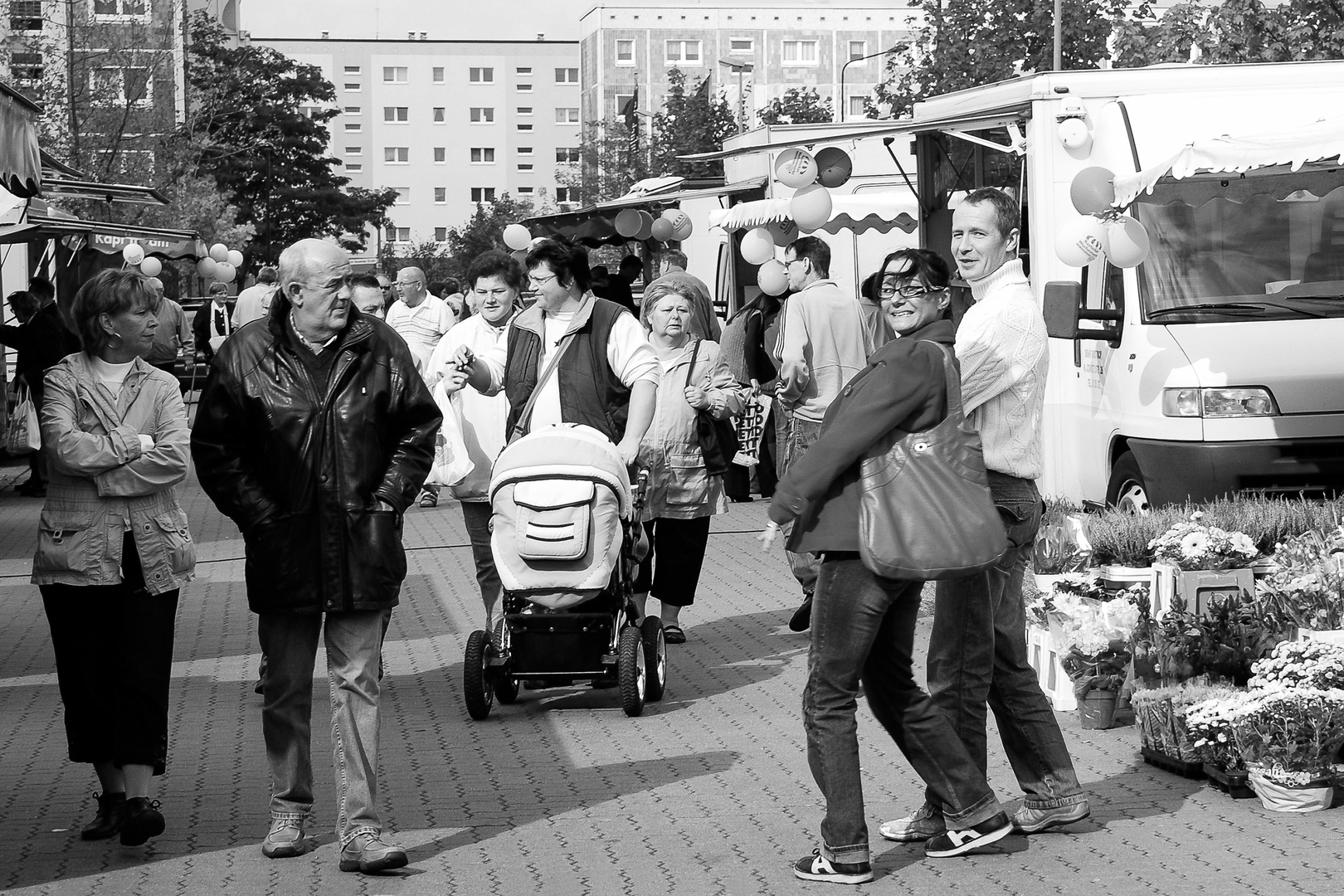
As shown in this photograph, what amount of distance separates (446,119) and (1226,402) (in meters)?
116

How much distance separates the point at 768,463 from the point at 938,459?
10.5m

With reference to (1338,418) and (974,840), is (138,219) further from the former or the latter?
(974,840)

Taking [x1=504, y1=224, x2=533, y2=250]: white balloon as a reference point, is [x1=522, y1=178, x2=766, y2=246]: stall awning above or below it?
above

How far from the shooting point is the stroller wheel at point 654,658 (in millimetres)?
7926

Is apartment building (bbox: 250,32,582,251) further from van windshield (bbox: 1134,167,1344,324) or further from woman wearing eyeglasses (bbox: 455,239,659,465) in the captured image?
woman wearing eyeglasses (bbox: 455,239,659,465)

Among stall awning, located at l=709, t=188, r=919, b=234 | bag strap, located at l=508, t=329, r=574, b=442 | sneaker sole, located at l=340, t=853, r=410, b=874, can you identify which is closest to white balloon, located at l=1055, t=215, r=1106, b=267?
bag strap, located at l=508, t=329, r=574, b=442

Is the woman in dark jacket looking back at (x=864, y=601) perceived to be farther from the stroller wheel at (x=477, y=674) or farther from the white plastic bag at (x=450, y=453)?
the white plastic bag at (x=450, y=453)

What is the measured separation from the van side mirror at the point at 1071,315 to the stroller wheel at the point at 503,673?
12.3 feet

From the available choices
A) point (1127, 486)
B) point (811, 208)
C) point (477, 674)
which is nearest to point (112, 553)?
point (477, 674)

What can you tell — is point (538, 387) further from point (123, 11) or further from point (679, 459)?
point (123, 11)

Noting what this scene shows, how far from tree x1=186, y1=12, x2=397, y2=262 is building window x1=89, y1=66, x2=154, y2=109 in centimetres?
2433

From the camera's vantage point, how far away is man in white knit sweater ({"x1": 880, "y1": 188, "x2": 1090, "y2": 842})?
5.50 m

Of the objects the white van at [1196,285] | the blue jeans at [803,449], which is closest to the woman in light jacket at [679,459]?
the blue jeans at [803,449]

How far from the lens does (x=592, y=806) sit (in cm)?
629
